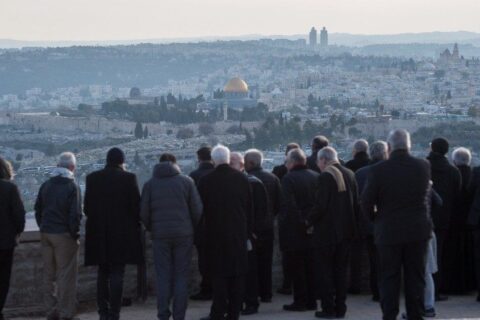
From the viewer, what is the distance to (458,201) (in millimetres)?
10445

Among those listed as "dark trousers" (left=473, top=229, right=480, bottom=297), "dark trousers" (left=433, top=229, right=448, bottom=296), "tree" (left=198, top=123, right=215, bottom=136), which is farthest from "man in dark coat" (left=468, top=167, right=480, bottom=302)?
"tree" (left=198, top=123, right=215, bottom=136)

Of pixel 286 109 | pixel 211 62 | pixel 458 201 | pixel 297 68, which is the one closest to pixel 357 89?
pixel 286 109

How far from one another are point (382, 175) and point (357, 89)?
13528 cm

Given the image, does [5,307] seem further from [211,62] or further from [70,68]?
[211,62]

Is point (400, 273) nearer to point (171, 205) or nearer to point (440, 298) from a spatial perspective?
point (171, 205)

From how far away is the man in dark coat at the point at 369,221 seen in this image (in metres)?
10.1

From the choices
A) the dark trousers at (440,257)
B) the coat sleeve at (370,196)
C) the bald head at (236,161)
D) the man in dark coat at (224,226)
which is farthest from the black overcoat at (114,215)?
the dark trousers at (440,257)

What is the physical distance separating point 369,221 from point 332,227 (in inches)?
24.5

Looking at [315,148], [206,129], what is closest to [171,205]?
[315,148]

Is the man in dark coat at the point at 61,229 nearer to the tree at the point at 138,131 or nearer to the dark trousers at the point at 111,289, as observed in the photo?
the dark trousers at the point at 111,289

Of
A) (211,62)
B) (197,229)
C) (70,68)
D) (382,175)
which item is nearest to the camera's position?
(382,175)

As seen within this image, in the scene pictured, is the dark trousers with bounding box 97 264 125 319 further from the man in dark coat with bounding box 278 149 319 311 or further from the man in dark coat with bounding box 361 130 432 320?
the man in dark coat with bounding box 361 130 432 320

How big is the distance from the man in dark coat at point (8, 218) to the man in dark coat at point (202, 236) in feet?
4.08

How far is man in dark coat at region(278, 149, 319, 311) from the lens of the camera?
999 cm
